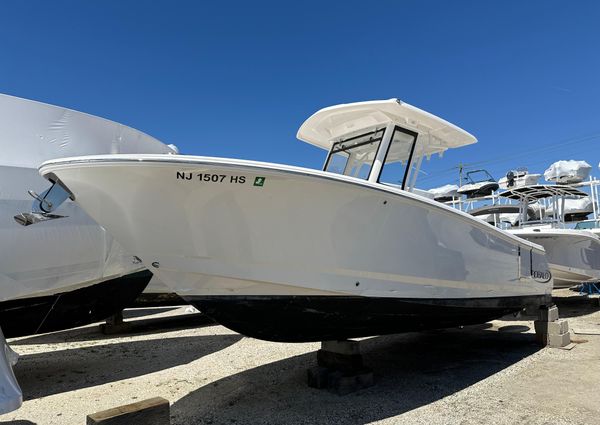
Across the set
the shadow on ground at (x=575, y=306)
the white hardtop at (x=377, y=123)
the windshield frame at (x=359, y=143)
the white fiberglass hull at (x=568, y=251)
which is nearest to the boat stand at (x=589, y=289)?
the shadow on ground at (x=575, y=306)

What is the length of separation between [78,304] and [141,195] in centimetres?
309

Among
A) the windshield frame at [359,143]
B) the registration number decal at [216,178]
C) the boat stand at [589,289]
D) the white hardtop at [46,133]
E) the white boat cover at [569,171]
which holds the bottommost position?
the registration number decal at [216,178]

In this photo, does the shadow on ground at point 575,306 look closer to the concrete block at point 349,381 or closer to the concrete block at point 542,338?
the concrete block at point 542,338

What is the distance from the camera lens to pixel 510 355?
18.1ft

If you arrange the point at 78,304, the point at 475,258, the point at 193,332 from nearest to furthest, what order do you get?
the point at 475,258
the point at 78,304
the point at 193,332

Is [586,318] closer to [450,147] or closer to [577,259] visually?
[577,259]

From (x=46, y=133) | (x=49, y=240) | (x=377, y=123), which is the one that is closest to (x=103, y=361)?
(x=49, y=240)

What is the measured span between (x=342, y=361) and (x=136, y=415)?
2.15 meters

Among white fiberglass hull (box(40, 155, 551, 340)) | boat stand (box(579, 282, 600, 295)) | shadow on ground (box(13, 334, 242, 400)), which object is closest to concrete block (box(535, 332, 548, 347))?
white fiberglass hull (box(40, 155, 551, 340))

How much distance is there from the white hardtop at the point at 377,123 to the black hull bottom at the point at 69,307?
122 inches

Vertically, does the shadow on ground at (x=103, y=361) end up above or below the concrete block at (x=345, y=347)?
below

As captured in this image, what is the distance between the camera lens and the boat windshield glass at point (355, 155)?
16.0ft

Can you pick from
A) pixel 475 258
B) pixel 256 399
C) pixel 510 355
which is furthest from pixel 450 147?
pixel 256 399

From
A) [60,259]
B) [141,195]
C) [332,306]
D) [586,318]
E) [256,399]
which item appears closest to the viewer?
[141,195]
